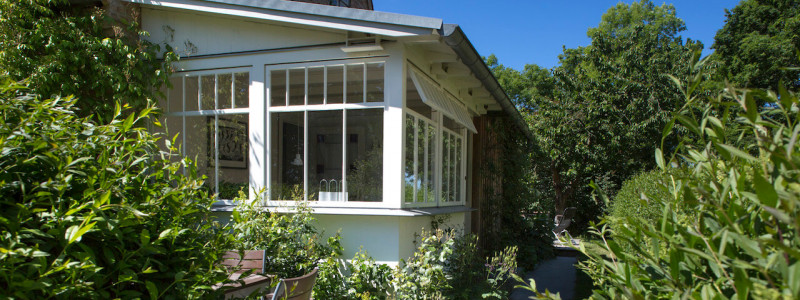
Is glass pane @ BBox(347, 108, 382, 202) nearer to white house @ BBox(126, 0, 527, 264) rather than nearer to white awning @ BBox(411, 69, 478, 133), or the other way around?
white house @ BBox(126, 0, 527, 264)

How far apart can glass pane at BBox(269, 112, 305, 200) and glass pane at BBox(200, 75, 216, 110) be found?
0.97m

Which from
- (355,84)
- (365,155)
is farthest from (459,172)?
(355,84)

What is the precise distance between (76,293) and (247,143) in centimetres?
434

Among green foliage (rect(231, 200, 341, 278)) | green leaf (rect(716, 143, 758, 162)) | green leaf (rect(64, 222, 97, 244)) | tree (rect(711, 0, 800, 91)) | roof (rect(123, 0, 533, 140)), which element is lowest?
green foliage (rect(231, 200, 341, 278))

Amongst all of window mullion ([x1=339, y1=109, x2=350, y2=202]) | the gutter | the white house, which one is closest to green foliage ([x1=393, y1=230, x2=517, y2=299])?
the white house

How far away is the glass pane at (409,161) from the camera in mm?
5350

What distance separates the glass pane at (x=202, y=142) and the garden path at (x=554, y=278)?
4.27 meters

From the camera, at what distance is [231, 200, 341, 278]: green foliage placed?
181 inches

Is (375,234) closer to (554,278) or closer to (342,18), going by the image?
(342,18)

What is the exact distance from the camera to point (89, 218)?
1.48m

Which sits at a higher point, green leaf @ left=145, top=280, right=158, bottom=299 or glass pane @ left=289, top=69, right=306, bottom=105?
glass pane @ left=289, top=69, right=306, bottom=105

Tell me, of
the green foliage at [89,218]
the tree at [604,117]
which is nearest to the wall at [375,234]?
the green foliage at [89,218]

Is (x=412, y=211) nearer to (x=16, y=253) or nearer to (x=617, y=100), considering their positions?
(x=16, y=253)

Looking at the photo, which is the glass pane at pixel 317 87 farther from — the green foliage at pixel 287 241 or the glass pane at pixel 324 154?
the green foliage at pixel 287 241
